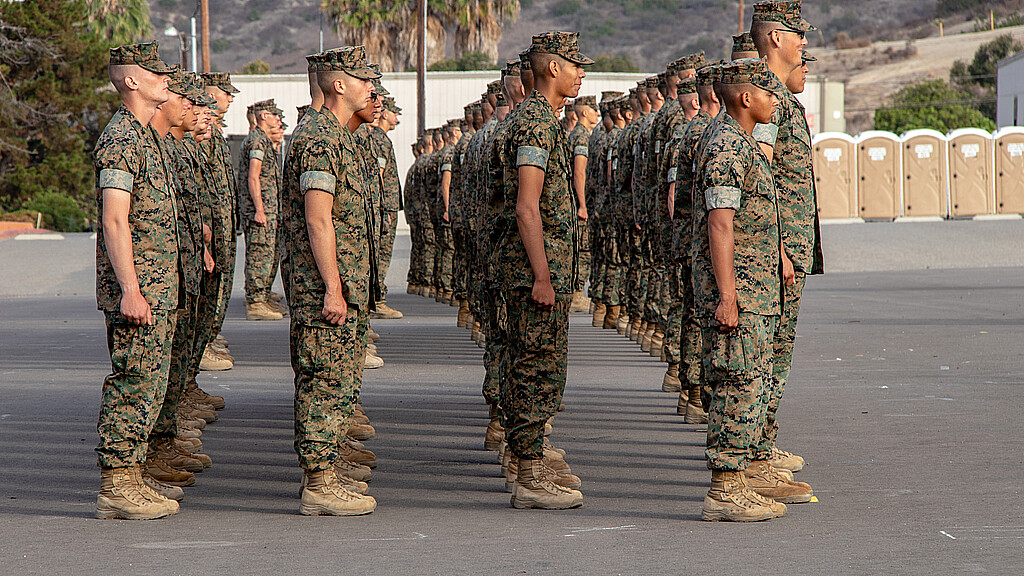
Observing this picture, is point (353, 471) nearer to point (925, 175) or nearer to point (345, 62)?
point (345, 62)

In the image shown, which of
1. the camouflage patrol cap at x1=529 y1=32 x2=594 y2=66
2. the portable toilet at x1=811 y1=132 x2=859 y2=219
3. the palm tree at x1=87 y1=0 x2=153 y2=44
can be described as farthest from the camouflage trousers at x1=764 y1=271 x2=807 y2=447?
the palm tree at x1=87 y1=0 x2=153 y2=44

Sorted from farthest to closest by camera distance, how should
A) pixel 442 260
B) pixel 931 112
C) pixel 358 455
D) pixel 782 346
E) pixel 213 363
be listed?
1. pixel 931 112
2. pixel 442 260
3. pixel 213 363
4. pixel 358 455
5. pixel 782 346

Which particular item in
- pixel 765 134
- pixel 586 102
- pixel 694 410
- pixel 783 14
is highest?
pixel 586 102

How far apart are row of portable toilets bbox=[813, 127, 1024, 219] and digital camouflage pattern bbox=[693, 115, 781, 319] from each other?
2427cm

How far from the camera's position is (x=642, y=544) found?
16.1ft

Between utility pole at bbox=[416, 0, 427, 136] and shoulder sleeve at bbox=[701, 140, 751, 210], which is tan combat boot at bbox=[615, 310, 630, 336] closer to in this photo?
shoulder sleeve at bbox=[701, 140, 751, 210]

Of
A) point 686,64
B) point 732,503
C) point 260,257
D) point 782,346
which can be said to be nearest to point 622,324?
point 686,64

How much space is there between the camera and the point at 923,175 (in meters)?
29.3

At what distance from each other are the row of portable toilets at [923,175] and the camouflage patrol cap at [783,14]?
23.2 meters

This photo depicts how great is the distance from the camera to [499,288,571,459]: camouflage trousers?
5.64m

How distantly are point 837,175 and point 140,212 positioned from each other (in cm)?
2574

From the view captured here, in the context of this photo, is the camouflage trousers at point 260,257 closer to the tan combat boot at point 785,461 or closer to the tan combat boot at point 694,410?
the tan combat boot at point 694,410

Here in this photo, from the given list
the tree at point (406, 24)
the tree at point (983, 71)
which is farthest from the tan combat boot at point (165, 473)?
the tree at point (983, 71)

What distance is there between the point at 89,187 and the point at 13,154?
10.4 ft
